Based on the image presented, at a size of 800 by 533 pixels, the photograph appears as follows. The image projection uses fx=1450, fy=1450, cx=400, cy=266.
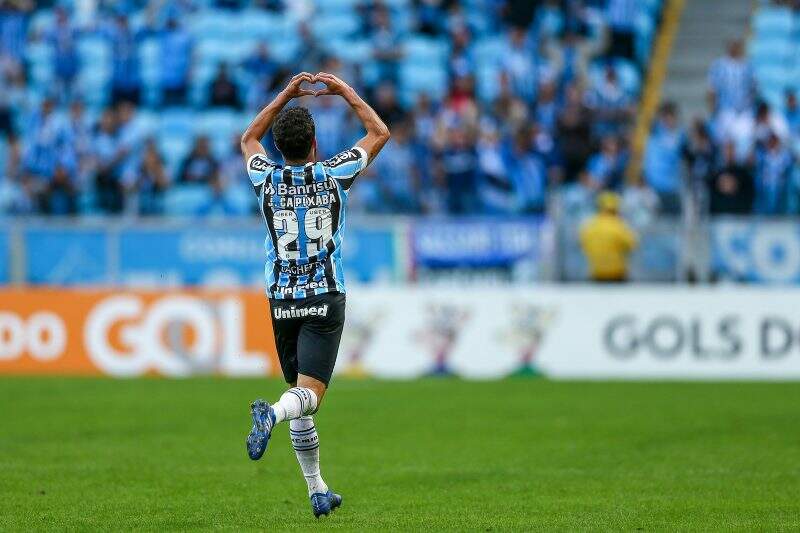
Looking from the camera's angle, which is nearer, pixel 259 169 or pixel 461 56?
pixel 259 169

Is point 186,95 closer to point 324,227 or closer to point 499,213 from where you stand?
point 499,213

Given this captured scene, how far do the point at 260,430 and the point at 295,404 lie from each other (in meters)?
0.46

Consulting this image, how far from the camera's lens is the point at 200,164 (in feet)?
76.1

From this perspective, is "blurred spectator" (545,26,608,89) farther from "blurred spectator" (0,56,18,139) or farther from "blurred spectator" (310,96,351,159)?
"blurred spectator" (0,56,18,139)

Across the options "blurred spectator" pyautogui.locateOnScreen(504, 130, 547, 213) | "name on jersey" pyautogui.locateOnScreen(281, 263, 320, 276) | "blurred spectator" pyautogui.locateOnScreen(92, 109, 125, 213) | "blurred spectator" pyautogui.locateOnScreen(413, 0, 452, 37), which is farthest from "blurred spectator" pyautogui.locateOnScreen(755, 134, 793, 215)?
"name on jersey" pyautogui.locateOnScreen(281, 263, 320, 276)

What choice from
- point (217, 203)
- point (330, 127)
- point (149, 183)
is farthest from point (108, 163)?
point (330, 127)

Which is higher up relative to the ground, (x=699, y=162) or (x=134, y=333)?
(x=699, y=162)

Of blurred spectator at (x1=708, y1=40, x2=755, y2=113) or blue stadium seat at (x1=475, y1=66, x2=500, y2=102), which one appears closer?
blurred spectator at (x1=708, y1=40, x2=755, y2=113)

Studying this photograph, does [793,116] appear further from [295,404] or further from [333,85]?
[295,404]

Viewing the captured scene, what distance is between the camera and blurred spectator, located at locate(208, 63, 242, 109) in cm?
2505

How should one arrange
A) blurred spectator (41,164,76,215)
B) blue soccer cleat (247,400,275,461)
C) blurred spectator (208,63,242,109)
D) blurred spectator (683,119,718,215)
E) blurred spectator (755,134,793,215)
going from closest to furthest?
blue soccer cleat (247,400,275,461), blurred spectator (683,119,718,215), blurred spectator (755,134,793,215), blurred spectator (41,164,76,215), blurred spectator (208,63,242,109)

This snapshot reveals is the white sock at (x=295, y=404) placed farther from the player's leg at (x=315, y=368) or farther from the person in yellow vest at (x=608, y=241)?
the person in yellow vest at (x=608, y=241)

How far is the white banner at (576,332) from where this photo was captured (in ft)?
63.8

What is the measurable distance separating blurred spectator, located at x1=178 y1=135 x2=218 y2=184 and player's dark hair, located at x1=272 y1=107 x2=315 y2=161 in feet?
49.2
